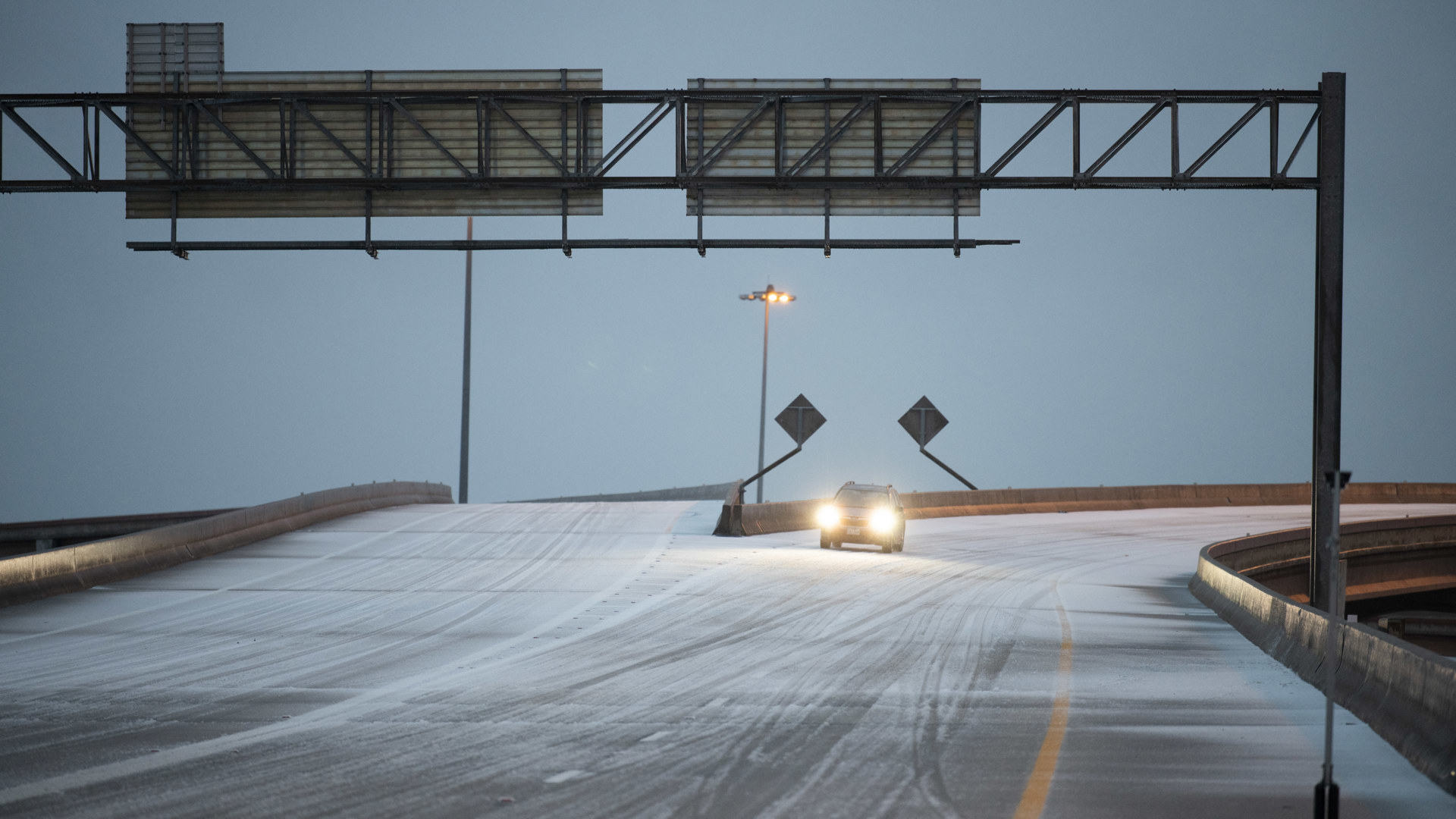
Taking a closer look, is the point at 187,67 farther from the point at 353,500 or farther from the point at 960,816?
the point at 960,816

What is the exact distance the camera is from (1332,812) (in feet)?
20.4

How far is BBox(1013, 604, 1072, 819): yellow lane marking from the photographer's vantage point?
7094 millimetres

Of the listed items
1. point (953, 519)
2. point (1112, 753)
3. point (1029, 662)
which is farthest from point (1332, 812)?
point (953, 519)

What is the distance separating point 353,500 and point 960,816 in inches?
1122

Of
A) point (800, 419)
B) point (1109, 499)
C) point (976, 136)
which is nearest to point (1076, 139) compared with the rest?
point (976, 136)

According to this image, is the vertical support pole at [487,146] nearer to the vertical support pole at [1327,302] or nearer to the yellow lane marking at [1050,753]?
the yellow lane marking at [1050,753]

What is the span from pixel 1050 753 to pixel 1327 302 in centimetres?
1125

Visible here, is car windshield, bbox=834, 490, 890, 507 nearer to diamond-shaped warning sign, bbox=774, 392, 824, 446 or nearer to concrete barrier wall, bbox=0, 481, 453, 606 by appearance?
diamond-shaped warning sign, bbox=774, 392, 824, 446

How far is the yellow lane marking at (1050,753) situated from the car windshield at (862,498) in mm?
14004

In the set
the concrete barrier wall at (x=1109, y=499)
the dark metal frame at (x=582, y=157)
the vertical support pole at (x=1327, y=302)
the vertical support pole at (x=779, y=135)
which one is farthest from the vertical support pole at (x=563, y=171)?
A: the concrete barrier wall at (x=1109, y=499)

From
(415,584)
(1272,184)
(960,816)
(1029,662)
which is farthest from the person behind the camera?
(415,584)

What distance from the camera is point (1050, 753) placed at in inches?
337

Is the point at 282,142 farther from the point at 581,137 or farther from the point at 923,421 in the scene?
the point at 923,421

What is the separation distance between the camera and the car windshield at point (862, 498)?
27422 mm
